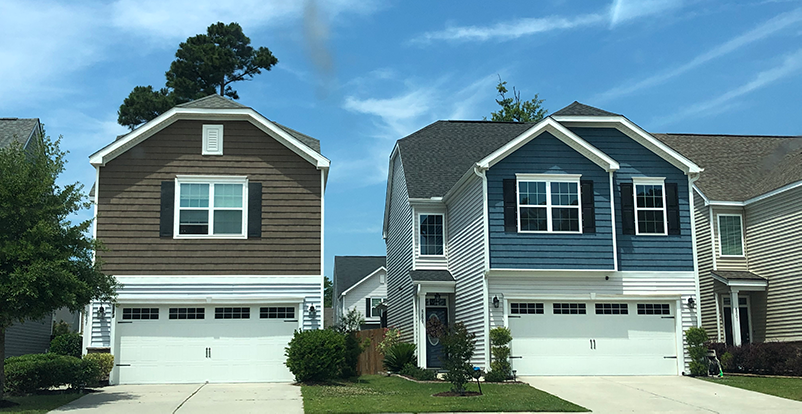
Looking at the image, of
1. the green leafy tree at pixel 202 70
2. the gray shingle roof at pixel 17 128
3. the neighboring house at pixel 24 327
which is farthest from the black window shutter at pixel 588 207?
the green leafy tree at pixel 202 70

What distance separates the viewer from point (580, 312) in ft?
65.7

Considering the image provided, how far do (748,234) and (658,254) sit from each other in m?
5.71

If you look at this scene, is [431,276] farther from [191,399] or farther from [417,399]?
[191,399]

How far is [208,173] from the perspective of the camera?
19.8m

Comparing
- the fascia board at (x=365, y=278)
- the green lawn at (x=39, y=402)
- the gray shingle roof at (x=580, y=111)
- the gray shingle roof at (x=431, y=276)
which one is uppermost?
the gray shingle roof at (x=580, y=111)

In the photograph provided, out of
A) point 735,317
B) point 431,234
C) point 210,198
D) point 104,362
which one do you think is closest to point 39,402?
point 104,362

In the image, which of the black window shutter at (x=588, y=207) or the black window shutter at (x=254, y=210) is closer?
the black window shutter at (x=254, y=210)

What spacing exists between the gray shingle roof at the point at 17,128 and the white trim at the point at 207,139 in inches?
300

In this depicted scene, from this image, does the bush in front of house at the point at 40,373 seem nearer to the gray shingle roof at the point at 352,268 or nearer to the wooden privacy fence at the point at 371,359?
the wooden privacy fence at the point at 371,359

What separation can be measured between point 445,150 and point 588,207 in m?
7.67

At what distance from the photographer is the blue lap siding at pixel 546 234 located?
1969 centimetres

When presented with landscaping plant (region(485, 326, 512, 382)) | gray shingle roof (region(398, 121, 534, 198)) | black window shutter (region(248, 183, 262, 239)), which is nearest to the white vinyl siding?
landscaping plant (region(485, 326, 512, 382))

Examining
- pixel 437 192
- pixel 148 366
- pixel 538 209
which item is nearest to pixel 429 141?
pixel 437 192

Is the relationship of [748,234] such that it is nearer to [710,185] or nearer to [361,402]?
[710,185]
